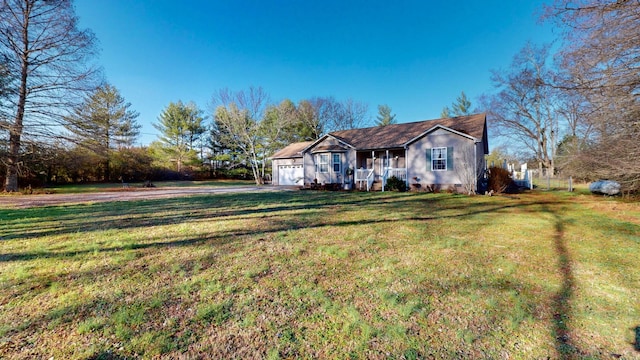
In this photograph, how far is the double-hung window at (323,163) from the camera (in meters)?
19.3

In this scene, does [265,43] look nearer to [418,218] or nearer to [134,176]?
[418,218]

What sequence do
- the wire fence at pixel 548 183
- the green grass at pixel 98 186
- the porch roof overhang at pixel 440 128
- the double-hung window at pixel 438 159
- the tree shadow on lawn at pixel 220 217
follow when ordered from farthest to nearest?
the green grass at pixel 98 186 → the wire fence at pixel 548 183 → the double-hung window at pixel 438 159 → the porch roof overhang at pixel 440 128 → the tree shadow on lawn at pixel 220 217

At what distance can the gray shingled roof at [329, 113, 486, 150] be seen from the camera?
1610 centimetres

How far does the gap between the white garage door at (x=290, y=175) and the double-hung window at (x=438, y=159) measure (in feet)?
37.7

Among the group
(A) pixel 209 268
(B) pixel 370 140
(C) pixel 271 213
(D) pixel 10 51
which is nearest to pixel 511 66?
(B) pixel 370 140

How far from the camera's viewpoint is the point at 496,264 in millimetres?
4145

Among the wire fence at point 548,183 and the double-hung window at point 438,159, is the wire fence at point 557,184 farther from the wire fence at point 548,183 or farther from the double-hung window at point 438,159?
the double-hung window at point 438,159

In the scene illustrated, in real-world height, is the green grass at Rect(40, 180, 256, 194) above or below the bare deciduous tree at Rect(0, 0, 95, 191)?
below

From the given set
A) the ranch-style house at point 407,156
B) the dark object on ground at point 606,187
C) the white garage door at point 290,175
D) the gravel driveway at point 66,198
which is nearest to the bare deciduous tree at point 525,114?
the ranch-style house at point 407,156

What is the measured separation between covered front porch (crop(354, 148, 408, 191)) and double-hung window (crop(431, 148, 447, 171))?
1.78 metres

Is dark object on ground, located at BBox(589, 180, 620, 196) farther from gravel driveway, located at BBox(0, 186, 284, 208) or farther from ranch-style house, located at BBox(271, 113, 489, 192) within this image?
gravel driveway, located at BBox(0, 186, 284, 208)

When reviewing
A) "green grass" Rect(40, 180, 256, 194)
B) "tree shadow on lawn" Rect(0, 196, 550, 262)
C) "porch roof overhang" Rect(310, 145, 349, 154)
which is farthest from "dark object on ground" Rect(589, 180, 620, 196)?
"green grass" Rect(40, 180, 256, 194)

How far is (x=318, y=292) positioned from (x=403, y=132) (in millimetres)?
17273

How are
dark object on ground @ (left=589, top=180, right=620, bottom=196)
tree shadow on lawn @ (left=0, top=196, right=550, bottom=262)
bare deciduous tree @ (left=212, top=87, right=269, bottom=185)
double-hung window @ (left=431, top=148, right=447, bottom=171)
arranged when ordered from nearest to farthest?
tree shadow on lawn @ (left=0, top=196, right=550, bottom=262)
dark object on ground @ (left=589, top=180, right=620, bottom=196)
double-hung window @ (left=431, top=148, right=447, bottom=171)
bare deciduous tree @ (left=212, top=87, right=269, bottom=185)
